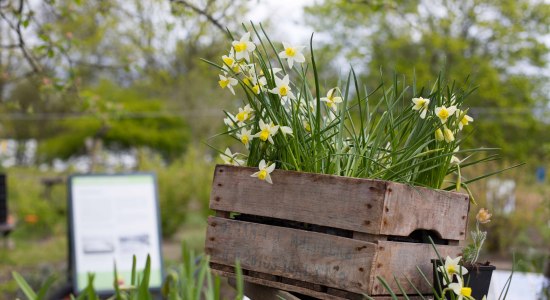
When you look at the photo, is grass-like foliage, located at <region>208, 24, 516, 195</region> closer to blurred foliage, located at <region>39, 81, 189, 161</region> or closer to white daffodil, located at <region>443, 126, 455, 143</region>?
white daffodil, located at <region>443, 126, 455, 143</region>

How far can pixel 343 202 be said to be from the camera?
1739 millimetres

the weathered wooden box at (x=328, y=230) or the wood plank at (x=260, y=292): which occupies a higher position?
the weathered wooden box at (x=328, y=230)

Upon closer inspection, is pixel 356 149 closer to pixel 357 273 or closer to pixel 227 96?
pixel 357 273

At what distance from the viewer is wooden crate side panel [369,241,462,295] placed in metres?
1.69

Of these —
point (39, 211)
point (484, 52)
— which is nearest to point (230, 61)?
point (39, 211)

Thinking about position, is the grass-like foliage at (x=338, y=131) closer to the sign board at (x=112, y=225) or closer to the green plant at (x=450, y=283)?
the green plant at (x=450, y=283)

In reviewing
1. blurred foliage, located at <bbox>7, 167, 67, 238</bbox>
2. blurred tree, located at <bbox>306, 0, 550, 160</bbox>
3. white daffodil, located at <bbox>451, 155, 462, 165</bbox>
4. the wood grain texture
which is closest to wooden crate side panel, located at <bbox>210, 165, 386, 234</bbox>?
the wood grain texture

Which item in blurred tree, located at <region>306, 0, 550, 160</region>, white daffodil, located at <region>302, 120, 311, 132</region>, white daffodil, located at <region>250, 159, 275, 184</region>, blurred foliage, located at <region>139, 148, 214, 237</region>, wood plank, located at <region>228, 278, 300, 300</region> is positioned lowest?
blurred foliage, located at <region>139, 148, 214, 237</region>

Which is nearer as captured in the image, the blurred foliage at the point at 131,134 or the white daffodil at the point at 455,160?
the white daffodil at the point at 455,160

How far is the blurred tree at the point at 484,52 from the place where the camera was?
2003 cm

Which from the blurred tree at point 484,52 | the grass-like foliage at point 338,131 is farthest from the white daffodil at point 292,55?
the blurred tree at point 484,52

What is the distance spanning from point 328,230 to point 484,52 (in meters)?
20.4

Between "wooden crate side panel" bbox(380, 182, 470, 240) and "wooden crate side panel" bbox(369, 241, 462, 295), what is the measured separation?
4 centimetres

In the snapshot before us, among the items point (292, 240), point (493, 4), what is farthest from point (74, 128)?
point (292, 240)
